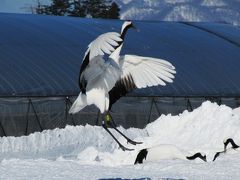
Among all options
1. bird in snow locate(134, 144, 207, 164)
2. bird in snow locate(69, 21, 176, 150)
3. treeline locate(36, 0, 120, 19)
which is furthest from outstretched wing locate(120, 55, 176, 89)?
treeline locate(36, 0, 120, 19)

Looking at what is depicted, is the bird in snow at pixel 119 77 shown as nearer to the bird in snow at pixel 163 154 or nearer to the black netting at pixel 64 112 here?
the bird in snow at pixel 163 154

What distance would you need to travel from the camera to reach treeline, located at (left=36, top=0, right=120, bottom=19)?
2933 inches

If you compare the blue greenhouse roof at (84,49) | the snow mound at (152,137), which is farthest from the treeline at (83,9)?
the snow mound at (152,137)

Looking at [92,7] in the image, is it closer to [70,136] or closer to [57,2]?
[57,2]

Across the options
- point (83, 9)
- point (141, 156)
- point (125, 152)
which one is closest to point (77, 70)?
point (125, 152)

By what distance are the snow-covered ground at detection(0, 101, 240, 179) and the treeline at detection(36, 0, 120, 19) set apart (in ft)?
174

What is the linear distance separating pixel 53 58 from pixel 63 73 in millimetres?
993

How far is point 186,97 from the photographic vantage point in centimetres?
Answer: 2539

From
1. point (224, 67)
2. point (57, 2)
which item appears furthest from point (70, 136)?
point (57, 2)

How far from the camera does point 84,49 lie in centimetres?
2594

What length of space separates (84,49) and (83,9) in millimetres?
50064

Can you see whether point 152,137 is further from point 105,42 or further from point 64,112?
point 64,112

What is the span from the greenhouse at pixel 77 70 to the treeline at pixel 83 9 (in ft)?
137

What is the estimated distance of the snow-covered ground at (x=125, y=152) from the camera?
11.4m
